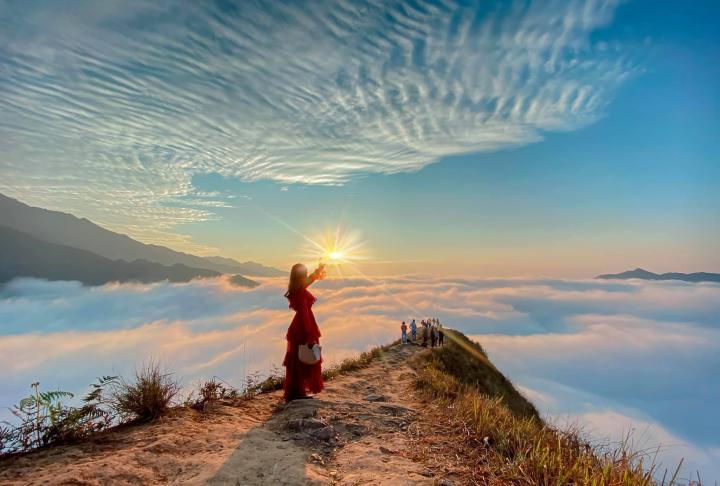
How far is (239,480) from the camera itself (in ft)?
11.4

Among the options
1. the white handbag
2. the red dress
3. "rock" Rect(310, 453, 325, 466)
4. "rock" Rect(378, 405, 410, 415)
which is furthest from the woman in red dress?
"rock" Rect(310, 453, 325, 466)

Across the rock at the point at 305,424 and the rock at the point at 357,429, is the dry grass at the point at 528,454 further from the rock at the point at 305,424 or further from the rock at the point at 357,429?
the rock at the point at 305,424

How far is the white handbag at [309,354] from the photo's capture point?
21.0ft

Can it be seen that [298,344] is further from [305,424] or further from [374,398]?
[374,398]

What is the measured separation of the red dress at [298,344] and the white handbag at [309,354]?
138 mm

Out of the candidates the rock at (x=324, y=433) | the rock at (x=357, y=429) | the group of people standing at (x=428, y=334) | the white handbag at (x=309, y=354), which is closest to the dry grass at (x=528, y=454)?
the rock at (x=357, y=429)

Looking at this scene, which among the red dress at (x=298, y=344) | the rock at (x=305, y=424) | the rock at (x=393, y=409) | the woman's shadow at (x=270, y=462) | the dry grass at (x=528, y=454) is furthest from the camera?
the red dress at (x=298, y=344)

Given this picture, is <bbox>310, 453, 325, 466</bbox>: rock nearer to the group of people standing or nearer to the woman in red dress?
the woman in red dress

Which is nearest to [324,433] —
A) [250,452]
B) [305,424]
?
[305,424]

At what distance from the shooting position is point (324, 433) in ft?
16.1

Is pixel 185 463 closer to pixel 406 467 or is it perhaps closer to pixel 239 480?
pixel 239 480

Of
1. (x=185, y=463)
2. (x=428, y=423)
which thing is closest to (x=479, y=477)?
(x=428, y=423)

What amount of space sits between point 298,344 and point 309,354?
366 millimetres

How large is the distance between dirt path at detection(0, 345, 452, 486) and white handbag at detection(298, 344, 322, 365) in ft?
2.44
